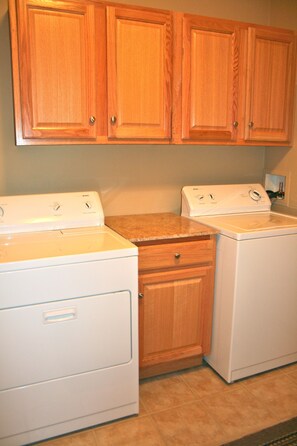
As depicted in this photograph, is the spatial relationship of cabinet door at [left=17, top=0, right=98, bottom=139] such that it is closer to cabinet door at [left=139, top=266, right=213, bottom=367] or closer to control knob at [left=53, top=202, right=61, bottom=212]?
control knob at [left=53, top=202, right=61, bottom=212]

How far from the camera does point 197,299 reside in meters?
2.16

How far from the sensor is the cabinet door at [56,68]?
1803 millimetres

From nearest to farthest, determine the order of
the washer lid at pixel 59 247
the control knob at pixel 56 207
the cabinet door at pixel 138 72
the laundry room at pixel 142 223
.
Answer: the washer lid at pixel 59 247 < the laundry room at pixel 142 223 < the cabinet door at pixel 138 72 < the control knob at pixel 56 207

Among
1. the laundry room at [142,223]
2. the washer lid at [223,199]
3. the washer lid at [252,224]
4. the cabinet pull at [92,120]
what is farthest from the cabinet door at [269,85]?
the cabinet pull at [92,120]

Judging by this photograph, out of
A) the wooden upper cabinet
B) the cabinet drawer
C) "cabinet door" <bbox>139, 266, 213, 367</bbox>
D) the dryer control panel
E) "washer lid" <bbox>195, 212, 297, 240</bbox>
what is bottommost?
"cabinet door" <bbox>139, 266, 213, 367</bbox>

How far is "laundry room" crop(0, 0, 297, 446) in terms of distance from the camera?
65.6 inches

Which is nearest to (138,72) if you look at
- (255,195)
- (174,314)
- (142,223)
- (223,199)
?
(142,223)

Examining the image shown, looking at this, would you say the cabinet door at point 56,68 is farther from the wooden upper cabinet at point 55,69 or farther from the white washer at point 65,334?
the white washer at point 65,334

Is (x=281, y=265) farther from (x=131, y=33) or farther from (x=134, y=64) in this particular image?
(x=131, y=33)

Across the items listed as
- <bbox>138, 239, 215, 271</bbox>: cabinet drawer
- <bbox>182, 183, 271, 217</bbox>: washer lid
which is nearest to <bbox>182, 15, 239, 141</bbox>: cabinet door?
<bbox>182, 183, 271, 217</bbox>: washer lid

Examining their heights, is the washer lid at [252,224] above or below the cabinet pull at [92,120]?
below

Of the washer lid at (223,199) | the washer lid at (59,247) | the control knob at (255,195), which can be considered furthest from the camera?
the control knob at (255,195)

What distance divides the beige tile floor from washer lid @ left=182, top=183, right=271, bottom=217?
1025 mm

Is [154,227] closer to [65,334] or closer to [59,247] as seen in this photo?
[59,247]
